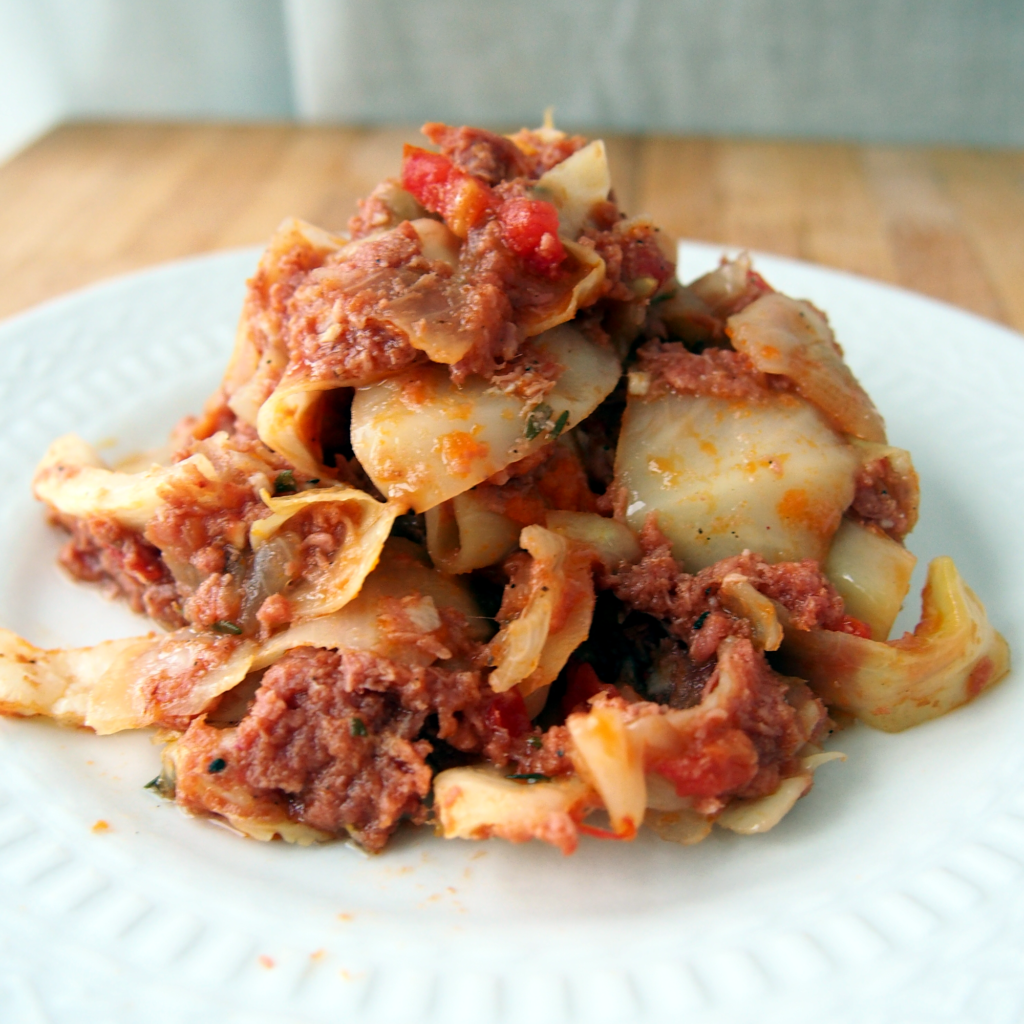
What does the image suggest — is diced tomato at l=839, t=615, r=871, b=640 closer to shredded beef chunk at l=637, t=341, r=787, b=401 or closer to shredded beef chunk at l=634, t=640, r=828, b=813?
shredded beef chunk at l=634, t=640, r=828, b=813

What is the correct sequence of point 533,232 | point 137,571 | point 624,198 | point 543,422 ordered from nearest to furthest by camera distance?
point 543,422, point 533,232, point 137,571, point 624,198

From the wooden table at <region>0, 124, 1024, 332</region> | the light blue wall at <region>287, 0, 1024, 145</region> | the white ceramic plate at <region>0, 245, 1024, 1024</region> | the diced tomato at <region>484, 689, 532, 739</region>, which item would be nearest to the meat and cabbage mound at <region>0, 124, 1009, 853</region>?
the diced tomato at <region>484, 689, 532, 739</region>

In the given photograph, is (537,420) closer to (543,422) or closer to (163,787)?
(543,422)

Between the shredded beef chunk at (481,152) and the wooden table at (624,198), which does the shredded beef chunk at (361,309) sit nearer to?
the shredded beef chunk at (481,152)

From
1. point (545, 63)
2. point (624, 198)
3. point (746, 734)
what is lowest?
point (624, 198)

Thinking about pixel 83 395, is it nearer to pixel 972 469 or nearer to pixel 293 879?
pixel 293 879

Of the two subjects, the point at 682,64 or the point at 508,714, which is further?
the point at 682,64

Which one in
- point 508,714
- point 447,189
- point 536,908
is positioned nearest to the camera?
point 536,908

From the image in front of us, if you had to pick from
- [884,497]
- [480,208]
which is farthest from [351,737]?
[884,497]
